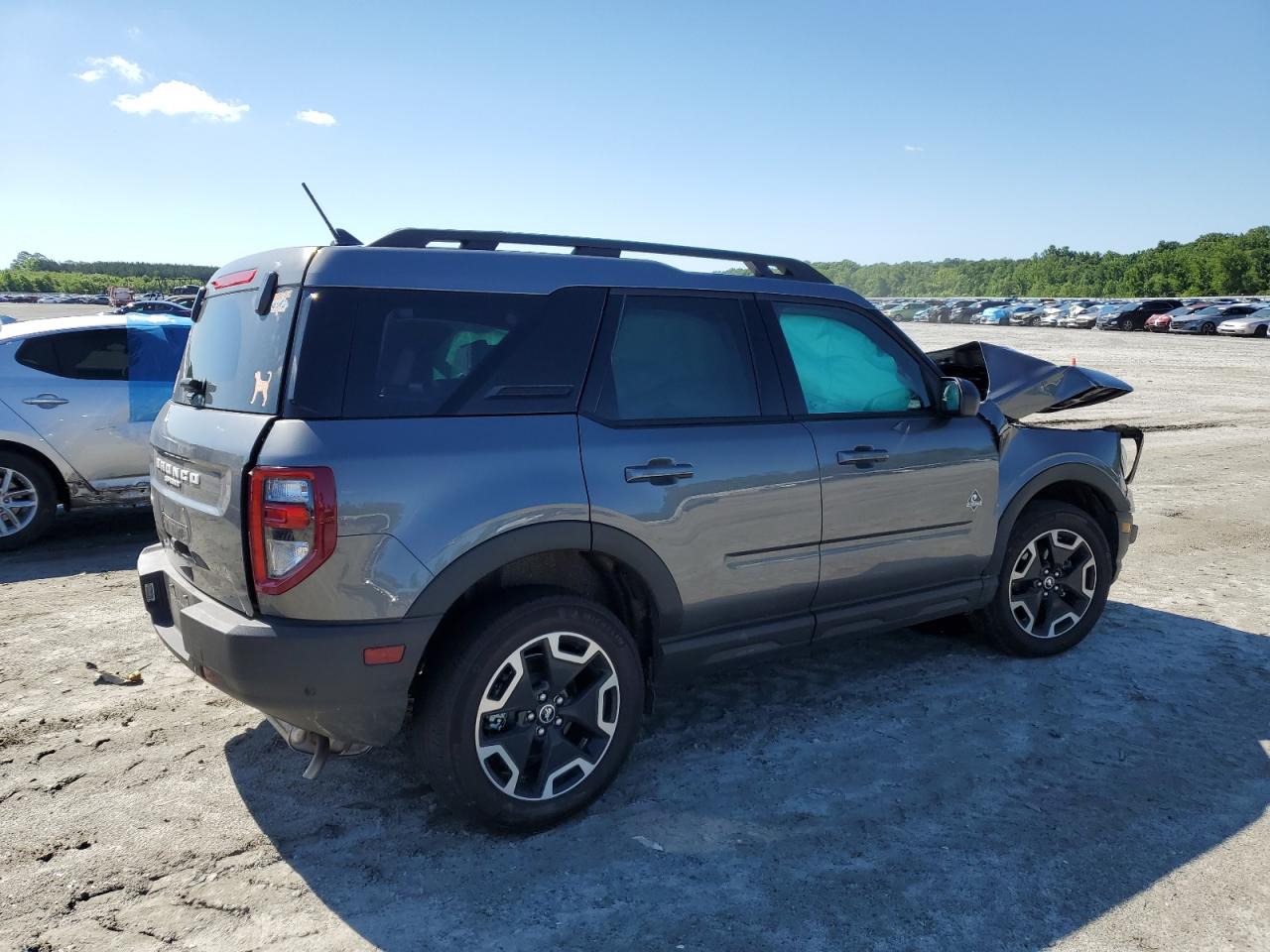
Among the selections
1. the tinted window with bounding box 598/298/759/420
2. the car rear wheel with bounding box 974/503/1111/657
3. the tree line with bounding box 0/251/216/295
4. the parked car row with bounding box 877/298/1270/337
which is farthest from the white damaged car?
the tree line with bounding box 0/251/216/295

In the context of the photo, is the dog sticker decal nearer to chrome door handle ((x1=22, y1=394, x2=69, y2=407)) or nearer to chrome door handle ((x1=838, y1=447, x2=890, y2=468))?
chrome door handle ((x1=838, y1=447, x2=890, y2=468))

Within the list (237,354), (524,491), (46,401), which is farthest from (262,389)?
(46,401)

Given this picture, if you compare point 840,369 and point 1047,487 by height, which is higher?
point 840,369

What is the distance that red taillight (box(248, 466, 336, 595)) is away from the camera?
2725 millimetres

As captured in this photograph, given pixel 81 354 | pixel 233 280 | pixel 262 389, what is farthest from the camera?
pixel 81 354

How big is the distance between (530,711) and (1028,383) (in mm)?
3169

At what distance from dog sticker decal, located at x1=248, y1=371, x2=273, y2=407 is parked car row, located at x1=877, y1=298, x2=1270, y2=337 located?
2868 cm

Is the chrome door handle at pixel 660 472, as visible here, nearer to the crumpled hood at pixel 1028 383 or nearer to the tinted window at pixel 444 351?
the tinted window at pixel 444 351

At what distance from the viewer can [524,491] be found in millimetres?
3037

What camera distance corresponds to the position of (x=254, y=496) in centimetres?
277

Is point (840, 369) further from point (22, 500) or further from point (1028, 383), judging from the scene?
point (22, 500)

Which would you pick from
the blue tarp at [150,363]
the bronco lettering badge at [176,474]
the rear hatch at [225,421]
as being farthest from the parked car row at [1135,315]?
the bronco lettering badge at [176,474]

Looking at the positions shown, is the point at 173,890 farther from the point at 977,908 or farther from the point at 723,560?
the point at 977,908

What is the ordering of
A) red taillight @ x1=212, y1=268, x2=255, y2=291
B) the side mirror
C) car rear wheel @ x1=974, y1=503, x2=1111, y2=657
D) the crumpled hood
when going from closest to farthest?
red taillight @ x1=212, y1=268, x2=255, y2=291 → the side mirror → car rear wheel @ x1=974, y1=503, x2=1111, y2=657 → the crumpled hood
